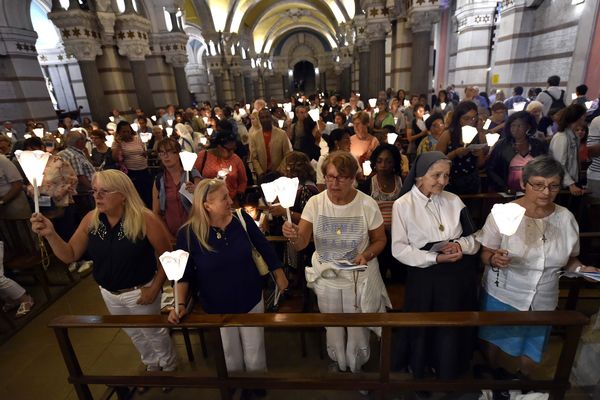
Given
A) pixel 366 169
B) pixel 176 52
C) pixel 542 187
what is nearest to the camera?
pixel 542 187

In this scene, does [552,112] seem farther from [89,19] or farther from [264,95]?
[264,95]

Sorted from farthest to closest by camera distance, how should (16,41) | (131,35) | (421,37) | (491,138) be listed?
(131,35) < (16,41) < (421,37) < (491,138)

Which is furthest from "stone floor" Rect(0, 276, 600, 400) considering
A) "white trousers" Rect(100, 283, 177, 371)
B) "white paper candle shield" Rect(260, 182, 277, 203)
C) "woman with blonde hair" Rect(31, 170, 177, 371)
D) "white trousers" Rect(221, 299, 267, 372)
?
"white paper candle shield" Rect(260, 182, 277, 203)

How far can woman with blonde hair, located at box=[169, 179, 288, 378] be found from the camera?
2.17m

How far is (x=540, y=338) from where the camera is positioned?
86.1 inches

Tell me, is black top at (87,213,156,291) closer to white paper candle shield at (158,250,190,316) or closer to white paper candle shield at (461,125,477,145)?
white paper candle shield at (158,250,190,316)

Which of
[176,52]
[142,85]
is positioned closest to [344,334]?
[142,85]

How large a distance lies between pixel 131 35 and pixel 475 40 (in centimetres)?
1186

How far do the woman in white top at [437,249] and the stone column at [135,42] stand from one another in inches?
478

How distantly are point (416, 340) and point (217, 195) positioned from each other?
1.76 m

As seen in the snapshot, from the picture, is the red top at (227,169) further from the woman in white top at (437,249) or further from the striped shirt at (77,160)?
the woman in white top at (437,249)

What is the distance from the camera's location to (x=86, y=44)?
995 centimetres

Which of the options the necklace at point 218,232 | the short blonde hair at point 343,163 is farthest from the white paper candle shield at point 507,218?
the necklace at point 218,232

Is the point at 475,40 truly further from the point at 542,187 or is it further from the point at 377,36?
the point at 542,187
